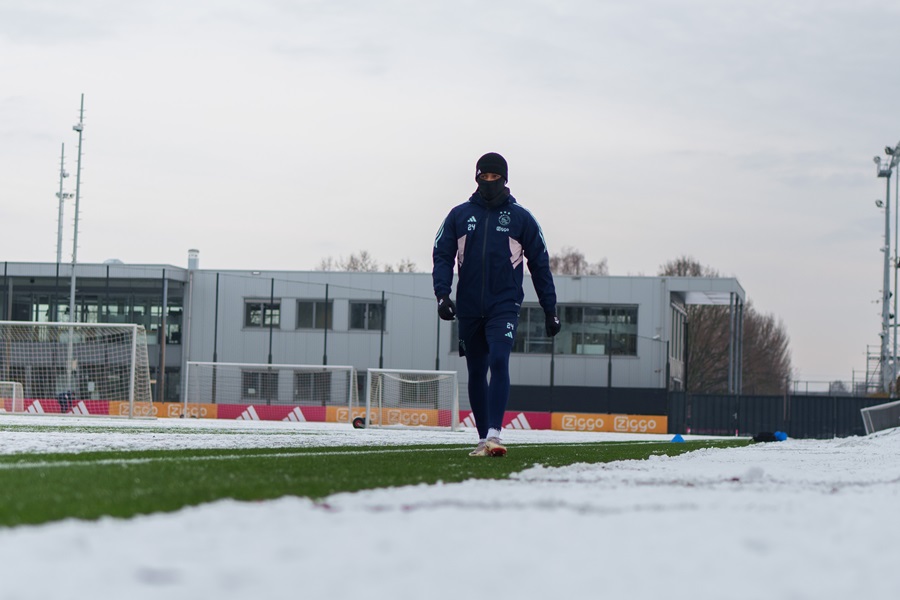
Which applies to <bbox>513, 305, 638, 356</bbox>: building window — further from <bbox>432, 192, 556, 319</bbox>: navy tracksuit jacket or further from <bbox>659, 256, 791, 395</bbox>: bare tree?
<bbox>432, 192, 556, 319</bbox>: navy tracksuit jacket

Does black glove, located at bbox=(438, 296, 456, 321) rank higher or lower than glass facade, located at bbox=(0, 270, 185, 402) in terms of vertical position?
lower

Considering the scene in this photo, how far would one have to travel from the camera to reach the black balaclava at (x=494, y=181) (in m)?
7.95

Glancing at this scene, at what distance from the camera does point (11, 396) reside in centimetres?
2991

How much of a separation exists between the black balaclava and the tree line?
45836 mm

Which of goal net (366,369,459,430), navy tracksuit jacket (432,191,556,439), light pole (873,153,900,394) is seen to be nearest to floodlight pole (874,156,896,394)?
light pole (873,153,900,394)

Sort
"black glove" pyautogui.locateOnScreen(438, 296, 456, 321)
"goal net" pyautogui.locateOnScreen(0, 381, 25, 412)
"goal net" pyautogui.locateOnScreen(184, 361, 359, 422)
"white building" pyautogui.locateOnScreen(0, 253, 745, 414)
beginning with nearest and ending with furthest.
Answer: "black glove" pyautogui.locateOnScreen(438, 296, 456, 321), "goal net" pyautogui.locateOnScreen(0, 381, 25, 412), "goal net" pyautogui.locateOnScreen(184, 361, 359, 422), "white building" pyautogui.locateOnScreen(0, 253, 745, 414)

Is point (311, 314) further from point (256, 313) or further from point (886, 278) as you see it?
point (886, 278)

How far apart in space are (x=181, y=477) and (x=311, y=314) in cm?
4885

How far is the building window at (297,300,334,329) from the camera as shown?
2073 inches

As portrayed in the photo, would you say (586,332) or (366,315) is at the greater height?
(366,315)

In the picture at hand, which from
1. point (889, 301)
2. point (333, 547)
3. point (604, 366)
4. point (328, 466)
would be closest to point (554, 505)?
point (333, 547)

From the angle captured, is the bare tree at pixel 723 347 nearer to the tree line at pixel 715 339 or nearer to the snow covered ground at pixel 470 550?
the tree line at pixel 715 339

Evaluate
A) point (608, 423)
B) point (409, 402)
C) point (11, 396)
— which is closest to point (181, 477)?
point (11, 396)

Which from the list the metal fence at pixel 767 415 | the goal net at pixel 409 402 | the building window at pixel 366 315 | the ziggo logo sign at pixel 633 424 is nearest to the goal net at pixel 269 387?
the goal net at pixel 409 402
